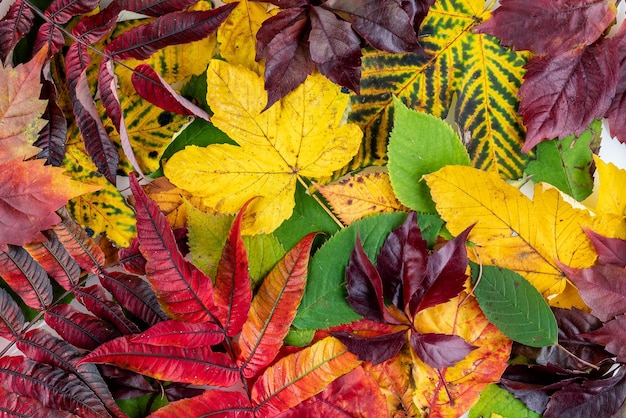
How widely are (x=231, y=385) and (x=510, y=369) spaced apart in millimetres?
284

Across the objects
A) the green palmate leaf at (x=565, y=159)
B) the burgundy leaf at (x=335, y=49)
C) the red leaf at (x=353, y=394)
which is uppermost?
the burgundy leaf at (x=335, y=49)

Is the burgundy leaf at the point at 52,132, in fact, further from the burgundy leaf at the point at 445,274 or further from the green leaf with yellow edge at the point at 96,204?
the burgundy leaf at the point at 445,274

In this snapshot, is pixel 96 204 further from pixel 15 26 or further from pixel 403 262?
pixel 403 262

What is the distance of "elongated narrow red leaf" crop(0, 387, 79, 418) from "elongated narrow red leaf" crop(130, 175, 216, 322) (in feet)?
0.43

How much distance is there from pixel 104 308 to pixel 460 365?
355 mm

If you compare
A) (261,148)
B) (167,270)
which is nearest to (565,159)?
(261,148)

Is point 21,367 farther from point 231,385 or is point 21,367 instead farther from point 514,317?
point 514,317

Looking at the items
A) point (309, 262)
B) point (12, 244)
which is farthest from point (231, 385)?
point (12, 244)

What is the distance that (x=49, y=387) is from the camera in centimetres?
54

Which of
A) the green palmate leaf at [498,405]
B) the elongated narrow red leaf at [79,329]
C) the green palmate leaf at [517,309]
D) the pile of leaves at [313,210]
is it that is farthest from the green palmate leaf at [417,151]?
the elongated narrow red leaf at [79,329]

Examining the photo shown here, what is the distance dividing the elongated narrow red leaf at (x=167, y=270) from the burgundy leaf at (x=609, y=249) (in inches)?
14.9

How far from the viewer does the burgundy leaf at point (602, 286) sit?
1.88 feet

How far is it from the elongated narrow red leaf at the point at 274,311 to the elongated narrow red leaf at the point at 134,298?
9 centimetres

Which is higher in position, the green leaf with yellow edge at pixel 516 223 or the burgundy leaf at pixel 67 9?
the burgundy leaf at pixel 67 9
